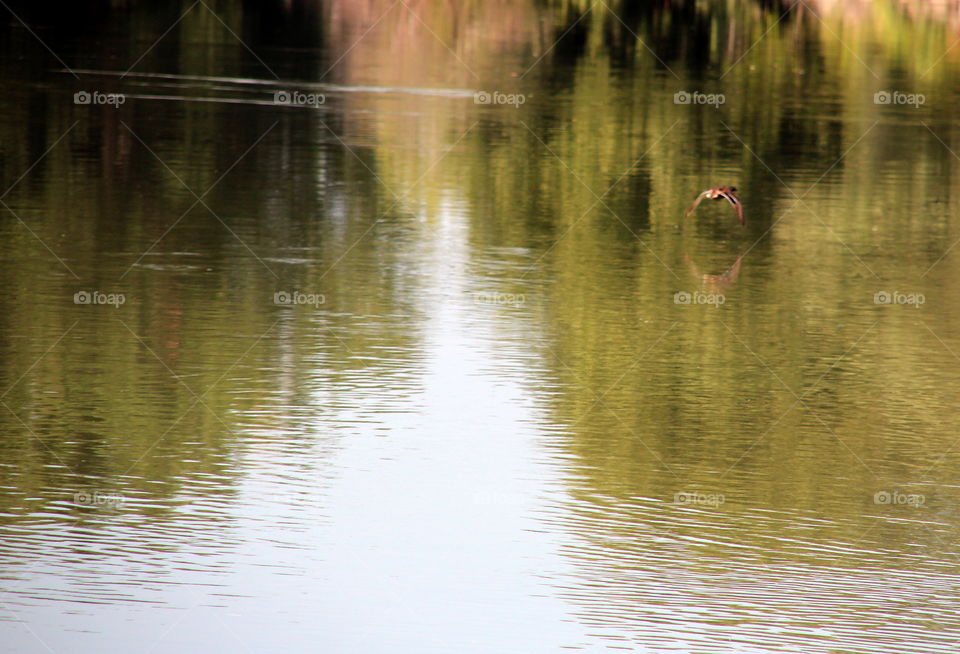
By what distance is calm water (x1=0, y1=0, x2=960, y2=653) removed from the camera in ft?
21.5

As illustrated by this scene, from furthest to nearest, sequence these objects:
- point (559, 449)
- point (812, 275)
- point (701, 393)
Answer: point (812, 275)
point (701, 393)
point (559, 449)

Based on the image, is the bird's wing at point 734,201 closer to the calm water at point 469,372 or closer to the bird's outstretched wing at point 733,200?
the bird's outstretched wing at point 733,200

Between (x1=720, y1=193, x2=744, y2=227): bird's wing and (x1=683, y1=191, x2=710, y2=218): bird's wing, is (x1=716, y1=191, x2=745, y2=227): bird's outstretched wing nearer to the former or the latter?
(x1=720, y1=193, x2=744, y2=227): bird's wing

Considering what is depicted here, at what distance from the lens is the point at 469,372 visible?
32.1 feet

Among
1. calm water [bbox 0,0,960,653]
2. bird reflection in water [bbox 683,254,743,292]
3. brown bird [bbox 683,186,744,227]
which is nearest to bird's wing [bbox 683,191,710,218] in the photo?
brown bird [bbox 683,186,744,227]

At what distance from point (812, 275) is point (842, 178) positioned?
4.21m

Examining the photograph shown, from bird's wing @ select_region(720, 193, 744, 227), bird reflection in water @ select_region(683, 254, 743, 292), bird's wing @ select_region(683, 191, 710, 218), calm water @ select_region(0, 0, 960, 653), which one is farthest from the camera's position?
bird's wing @ select_region(683, 191, 710, 218)

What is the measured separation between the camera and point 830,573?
6.96m

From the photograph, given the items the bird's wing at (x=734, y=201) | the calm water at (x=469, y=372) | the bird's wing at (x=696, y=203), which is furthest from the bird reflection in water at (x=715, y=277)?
the bird's wing at (x=696, y=203)

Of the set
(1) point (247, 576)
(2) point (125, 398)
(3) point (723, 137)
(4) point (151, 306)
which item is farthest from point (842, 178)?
(1) point (247, 576)

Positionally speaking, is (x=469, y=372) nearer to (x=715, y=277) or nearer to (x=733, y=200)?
(x=715, y=277)

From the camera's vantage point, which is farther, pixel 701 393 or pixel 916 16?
pixel 916 16

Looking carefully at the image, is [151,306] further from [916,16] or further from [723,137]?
[916,16]

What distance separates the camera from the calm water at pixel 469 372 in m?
6.56
